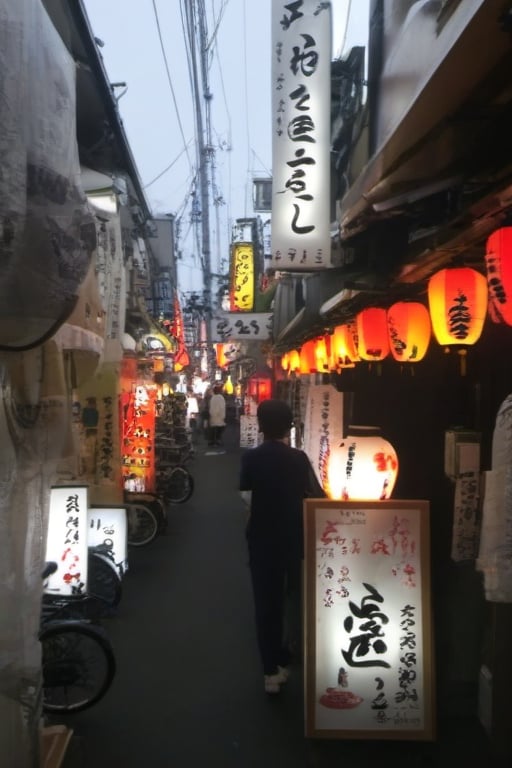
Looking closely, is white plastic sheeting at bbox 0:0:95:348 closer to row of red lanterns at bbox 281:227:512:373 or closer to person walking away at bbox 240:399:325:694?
row of red lanterns at bbox 281:227:512:373

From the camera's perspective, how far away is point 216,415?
91.5ft

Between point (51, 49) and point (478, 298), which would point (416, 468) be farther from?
point (51, 49)

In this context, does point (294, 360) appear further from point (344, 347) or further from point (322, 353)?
point (344, 347)

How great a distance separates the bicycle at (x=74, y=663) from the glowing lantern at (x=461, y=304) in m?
3.74

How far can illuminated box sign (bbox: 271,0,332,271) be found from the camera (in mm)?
8195

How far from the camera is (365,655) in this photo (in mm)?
5055

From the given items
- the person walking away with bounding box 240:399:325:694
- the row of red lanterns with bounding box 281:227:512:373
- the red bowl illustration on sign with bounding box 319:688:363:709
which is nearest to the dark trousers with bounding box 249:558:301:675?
the person walking away with bounding box 240:399:325:694

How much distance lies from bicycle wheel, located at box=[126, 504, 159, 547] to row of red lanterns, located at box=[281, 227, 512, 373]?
4.53 metres

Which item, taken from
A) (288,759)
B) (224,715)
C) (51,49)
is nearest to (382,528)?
(288,759)

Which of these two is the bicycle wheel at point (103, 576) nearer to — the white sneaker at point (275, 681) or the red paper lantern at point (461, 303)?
the white sneaker at point (275, 681)

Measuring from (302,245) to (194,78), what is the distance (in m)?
6.98

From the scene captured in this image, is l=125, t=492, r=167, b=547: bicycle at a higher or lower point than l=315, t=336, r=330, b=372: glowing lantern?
lower

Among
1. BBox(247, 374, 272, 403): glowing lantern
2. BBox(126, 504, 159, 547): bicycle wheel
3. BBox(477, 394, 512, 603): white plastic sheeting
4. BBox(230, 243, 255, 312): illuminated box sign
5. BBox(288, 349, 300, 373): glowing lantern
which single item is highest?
BBox(230, 243, 255, 312): illuminated box sign

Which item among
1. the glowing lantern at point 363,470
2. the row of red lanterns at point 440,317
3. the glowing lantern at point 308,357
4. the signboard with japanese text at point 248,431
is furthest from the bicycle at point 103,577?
the signboard with japanese text at point 248,431
